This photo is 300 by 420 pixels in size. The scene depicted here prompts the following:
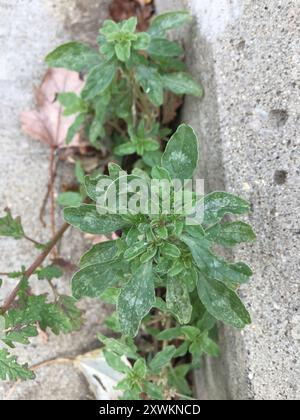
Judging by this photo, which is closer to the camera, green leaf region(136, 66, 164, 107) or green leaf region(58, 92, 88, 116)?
green leaf region(136, 66, 164, 107)

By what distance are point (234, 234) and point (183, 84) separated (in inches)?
25.3

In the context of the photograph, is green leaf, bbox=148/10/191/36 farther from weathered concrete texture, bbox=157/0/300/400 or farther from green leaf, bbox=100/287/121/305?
green leaf, bbox=100/287/121/305

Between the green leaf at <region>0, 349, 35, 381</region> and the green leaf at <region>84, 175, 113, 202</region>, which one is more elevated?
the green leaf at <region>84, 175, 113, 202</region>

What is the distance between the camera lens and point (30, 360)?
6.87ft

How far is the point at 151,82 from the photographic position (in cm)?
189

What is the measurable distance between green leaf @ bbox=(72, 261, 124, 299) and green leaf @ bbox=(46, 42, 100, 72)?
0.77 m

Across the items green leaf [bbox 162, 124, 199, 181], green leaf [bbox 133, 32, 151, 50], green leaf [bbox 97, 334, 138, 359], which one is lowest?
green leaf [bbox 97, 334, 138, 359]

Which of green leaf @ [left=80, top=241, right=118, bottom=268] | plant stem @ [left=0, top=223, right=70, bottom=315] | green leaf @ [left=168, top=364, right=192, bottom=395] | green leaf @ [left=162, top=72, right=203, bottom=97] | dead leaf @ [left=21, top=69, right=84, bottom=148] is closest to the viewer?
green leaf @ [left=80, top=241, right=118, bottom=268]

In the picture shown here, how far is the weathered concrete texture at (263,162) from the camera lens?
1.55 m

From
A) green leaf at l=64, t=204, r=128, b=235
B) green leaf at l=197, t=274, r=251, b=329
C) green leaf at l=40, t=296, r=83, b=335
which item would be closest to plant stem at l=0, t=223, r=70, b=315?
green leaf at l=40, t=296, r=83, b=335

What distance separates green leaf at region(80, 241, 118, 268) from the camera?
159cm

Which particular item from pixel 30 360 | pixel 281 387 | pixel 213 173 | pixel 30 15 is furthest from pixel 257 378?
pixel 30 15

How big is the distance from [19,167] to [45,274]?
55cm

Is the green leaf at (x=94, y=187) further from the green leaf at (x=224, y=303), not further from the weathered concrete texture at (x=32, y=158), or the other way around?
the weathered concrete texture at (x=32, y=158)
